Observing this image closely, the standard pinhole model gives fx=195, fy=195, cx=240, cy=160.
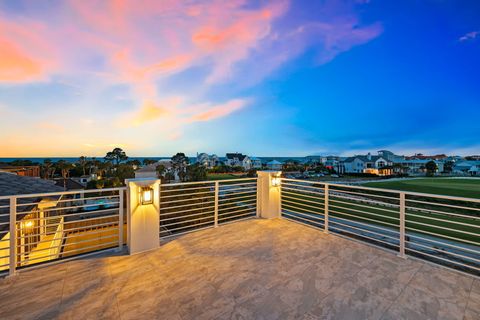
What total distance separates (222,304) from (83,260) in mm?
2144

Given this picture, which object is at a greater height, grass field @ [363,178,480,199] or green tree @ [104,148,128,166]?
green tree @ [104,148,128,166]

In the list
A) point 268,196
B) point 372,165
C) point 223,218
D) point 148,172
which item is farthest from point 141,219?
point 372,165

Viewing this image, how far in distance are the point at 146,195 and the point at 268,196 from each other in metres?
2.65

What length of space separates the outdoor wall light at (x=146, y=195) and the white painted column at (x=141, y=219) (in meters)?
0.04

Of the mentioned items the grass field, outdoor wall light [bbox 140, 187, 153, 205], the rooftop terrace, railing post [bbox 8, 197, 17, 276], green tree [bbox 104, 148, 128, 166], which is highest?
green tree [bbox 104, 148, 128, 166]

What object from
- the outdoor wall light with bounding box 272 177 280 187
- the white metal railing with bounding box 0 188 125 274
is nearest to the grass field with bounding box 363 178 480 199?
the outdoor wall light with bounding box 272 177 280 187

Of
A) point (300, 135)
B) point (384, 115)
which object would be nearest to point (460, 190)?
point (384, 115)

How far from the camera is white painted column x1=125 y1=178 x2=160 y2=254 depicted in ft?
9.41

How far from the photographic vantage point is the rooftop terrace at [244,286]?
5.71 ft

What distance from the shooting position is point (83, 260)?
2.67m

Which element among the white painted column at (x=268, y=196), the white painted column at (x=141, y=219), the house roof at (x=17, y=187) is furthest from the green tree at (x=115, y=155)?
the white painted column at (x=141, y=219)

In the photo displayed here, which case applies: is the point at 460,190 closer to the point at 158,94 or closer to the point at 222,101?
the point at 222,101

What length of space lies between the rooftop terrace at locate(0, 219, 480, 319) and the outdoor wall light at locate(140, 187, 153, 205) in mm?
773

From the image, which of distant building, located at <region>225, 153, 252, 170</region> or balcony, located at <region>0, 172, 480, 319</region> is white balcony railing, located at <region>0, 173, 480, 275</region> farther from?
distant building, located at <region>225, 153, 252, 170</region>
